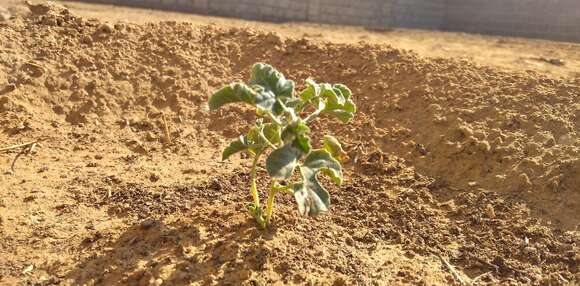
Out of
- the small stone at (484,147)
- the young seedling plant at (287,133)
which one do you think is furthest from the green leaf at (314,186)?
the small stone at (484,147)

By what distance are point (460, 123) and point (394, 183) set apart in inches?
33.5

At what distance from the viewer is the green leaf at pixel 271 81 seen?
7.88 ft

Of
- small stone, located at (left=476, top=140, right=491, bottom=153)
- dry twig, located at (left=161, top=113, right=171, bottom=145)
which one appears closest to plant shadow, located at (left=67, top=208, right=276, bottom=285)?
dry twig, located at (left=161, top=113, right=171, bottom=145)

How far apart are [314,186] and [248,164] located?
1.35m

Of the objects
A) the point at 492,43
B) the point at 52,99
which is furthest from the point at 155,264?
the point at 492,43

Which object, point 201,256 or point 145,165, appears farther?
point 145,165

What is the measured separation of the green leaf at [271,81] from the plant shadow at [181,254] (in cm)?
76

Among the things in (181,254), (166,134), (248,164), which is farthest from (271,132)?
(166,134)

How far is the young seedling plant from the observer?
2.23 metres

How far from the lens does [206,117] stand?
424cm

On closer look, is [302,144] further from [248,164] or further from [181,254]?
[248,164]

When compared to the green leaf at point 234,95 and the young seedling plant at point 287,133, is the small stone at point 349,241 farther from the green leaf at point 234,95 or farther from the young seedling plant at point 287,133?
the green leaf at point 234,95

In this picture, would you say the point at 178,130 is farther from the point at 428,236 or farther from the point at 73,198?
the point at 428,236

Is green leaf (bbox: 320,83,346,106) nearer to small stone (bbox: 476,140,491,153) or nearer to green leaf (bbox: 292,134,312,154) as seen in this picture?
green leaf (bbox: 292,134,312,154)
